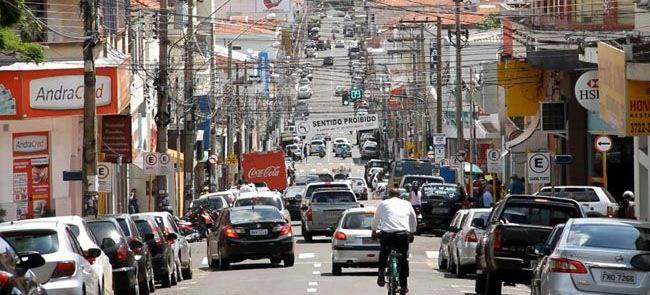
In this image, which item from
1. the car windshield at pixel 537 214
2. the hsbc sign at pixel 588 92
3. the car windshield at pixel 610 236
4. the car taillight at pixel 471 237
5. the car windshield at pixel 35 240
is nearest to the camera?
the car windshield at pixel 610 236

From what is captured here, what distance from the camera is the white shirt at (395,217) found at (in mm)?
22703

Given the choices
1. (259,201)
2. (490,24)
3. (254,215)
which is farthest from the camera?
(490,24)

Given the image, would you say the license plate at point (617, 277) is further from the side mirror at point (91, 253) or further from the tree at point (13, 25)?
the tree at point (13, 25)

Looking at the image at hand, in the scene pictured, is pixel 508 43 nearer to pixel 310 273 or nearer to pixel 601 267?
pixel 310 273

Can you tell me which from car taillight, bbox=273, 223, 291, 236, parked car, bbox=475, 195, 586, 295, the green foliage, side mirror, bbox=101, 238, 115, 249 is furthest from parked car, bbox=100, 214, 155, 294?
the green foliage

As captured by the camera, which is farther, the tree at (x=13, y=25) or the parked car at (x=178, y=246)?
the parked car at (x=178, y=246)

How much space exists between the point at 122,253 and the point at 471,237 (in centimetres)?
827

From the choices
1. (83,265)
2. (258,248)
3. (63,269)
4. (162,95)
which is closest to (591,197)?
(258,248)

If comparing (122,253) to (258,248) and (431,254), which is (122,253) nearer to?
(258,248)

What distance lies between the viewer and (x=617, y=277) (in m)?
17.5

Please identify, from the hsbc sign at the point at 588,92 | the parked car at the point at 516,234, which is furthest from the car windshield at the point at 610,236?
the hsbc sign at the point at 588,92

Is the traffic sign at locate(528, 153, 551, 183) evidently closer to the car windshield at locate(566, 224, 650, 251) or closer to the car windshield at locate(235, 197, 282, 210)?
the car windshield at locate(235, 197, 282, 210)

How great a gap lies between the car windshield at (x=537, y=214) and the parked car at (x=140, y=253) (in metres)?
6.09

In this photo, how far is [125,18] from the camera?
173ft
